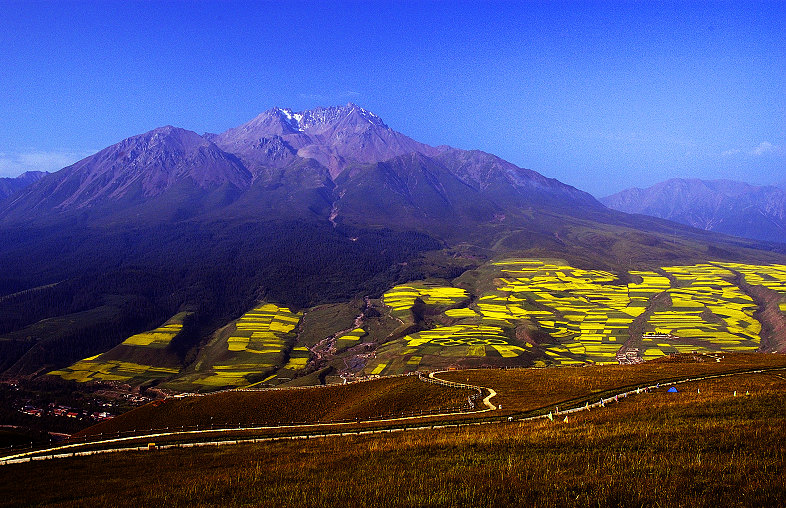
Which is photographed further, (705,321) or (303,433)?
(705,321)

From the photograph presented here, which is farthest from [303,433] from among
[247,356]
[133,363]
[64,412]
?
[133,363]

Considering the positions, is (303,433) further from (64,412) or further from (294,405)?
(64,412)

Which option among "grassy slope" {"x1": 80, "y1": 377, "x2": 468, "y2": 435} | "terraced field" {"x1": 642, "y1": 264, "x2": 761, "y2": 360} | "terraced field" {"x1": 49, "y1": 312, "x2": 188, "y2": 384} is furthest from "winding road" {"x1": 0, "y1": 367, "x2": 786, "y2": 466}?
"terraced field" {"x1": 49, "y1": 312, "x2": 188, "y2": 384}

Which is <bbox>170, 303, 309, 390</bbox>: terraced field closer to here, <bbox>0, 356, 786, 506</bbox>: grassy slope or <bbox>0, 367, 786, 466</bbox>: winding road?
<bbox>0, 367, 786, 466</bbox>: winding road

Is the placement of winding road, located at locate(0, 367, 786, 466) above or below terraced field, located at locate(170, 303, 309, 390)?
above

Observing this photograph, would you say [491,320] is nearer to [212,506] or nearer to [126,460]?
[126,460]

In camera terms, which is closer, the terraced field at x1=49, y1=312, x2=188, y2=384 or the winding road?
the winding road
